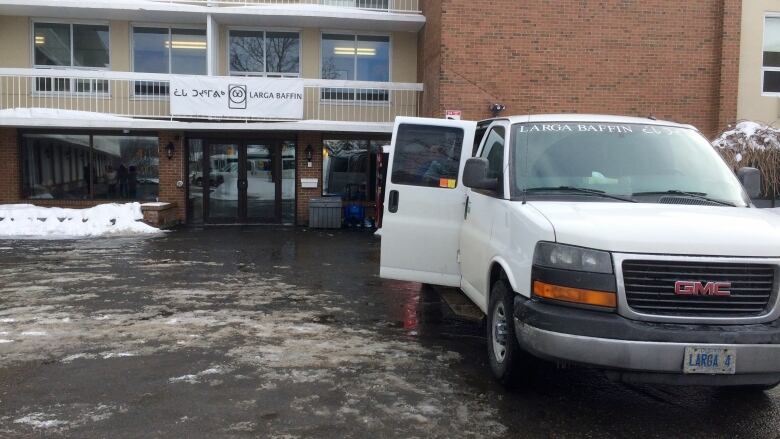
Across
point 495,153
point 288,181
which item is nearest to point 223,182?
point 288,181

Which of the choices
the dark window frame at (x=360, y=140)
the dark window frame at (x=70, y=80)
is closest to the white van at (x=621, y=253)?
the dark window frame at (x=360, y=140)

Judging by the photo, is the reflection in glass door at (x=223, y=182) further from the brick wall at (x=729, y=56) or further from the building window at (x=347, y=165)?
the brick wall at (x=729, y=56)

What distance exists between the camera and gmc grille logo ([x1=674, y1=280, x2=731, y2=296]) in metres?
3.96

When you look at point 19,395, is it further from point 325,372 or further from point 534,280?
point 534,280

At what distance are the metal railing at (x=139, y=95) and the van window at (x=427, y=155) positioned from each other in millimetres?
10735

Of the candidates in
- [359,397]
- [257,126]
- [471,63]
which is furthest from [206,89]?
[359,397]

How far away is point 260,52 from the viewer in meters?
18.5

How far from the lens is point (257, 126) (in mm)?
16844

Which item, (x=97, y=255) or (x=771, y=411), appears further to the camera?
(x=97, y=255)

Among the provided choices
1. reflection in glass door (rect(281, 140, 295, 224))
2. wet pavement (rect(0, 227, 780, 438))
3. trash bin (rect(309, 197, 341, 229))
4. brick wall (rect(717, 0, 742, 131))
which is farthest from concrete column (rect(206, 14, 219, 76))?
brick wall (rect(717, 0, 742, 131))

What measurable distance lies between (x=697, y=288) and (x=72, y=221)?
1503 cm

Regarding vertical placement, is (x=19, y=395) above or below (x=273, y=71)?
below

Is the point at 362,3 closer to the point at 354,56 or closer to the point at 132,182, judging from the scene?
the point at 354,56

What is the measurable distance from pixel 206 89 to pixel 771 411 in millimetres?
14943
